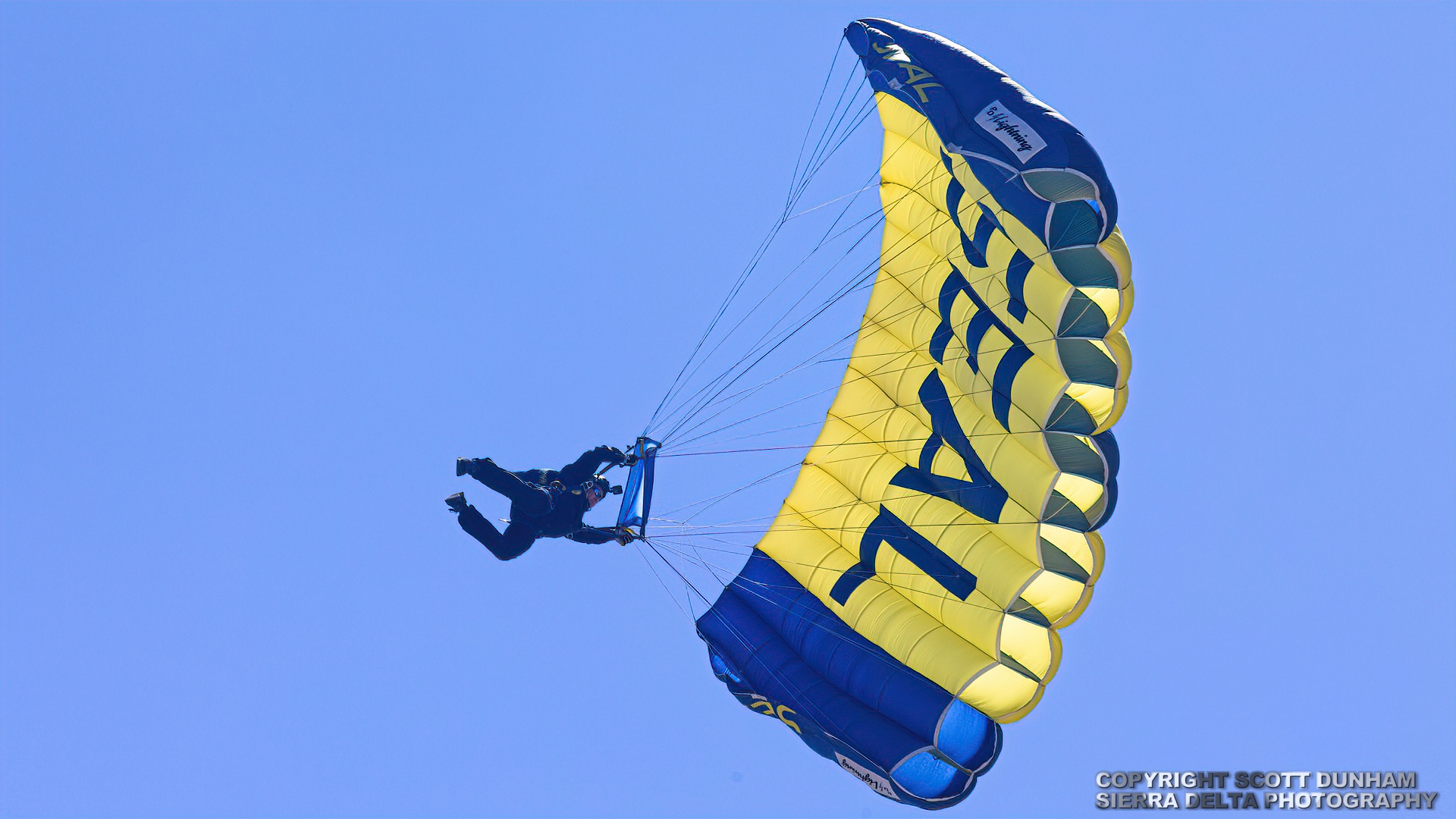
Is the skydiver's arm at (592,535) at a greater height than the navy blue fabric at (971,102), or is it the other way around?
the navy blue fabric at (971,102)

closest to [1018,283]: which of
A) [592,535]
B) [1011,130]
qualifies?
[1011,130]

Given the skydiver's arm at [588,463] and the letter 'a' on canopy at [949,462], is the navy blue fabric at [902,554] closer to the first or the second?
the letter 'a' on canopy at [949,462]

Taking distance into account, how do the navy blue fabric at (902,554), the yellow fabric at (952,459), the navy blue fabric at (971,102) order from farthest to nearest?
1. the navy blue fabric at (902,554)
2. the yellow fabric at (952,459)
3. the navy blue fabric at (971,102)

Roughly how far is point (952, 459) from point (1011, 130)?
4.94 meters

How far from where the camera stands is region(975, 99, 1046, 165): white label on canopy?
11836 mm

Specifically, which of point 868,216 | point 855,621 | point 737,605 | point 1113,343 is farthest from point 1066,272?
point 737,605

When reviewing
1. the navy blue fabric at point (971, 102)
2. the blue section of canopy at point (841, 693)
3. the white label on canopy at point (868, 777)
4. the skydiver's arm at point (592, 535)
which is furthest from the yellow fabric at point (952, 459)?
the skydiver's arm at point (592, 535)

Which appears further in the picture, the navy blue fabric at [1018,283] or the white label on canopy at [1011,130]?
the navy blue fabric at [1018,283]

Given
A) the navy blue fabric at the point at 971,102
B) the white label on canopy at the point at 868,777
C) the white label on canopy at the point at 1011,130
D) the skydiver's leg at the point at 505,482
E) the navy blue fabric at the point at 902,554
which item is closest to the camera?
the navy blue fabric at the point at 971,102

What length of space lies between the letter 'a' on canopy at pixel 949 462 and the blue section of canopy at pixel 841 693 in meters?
0.03

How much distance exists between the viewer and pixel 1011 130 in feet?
39.3

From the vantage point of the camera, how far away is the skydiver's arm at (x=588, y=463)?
50.1 feet

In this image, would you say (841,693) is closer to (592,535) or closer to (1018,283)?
(592,535)

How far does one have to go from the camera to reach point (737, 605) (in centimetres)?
1756
